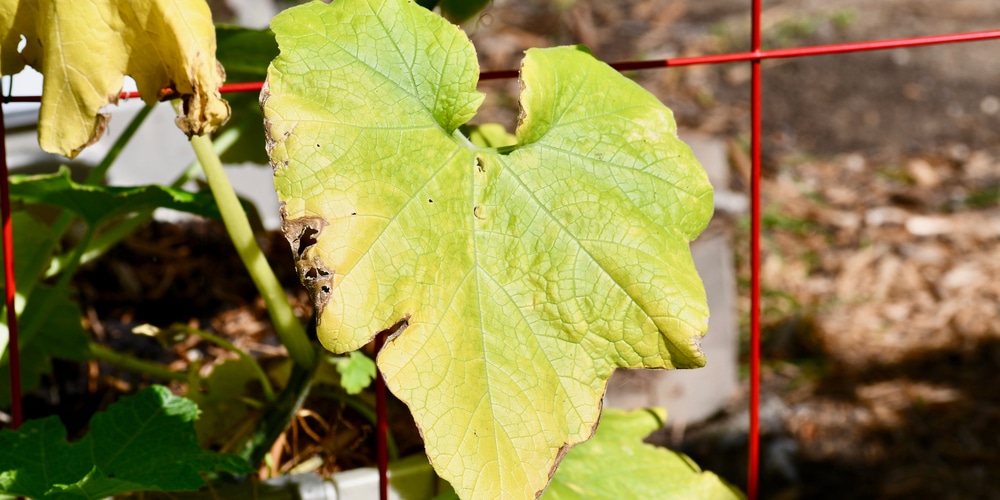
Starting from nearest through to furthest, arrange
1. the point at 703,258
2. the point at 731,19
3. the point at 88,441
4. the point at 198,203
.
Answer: the point at 88,441
the point at 198,203
the point at 703,258
the point at 731,19

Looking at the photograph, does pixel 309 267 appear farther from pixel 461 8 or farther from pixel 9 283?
pixel 461 8

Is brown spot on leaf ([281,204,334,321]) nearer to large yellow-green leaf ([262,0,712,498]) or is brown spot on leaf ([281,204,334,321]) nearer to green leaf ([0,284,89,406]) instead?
large yellow-green leaf ([262,0,712,498])

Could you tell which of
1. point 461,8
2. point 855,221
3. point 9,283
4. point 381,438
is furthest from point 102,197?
point 855,221

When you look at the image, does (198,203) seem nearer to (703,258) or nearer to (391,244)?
(391,244)

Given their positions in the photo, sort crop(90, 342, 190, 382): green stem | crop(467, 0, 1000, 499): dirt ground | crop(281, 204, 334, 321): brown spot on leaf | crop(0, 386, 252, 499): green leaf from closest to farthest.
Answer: crop(281, 204, 334, 321): brown spot on leaf
crop(0, 386, 252, 499): green leaf
crop(90, 342, 190, 382): green stem
crop(467, 0, 1000, 499): dirt ground

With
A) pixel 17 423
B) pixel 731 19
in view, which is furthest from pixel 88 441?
pixel 731 19

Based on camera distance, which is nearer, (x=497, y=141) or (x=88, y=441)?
(x=88, y=441)

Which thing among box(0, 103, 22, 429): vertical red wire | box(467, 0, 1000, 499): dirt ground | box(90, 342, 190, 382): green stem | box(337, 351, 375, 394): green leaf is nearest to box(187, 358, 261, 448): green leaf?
box(90, 342, 190, 382): green stem
